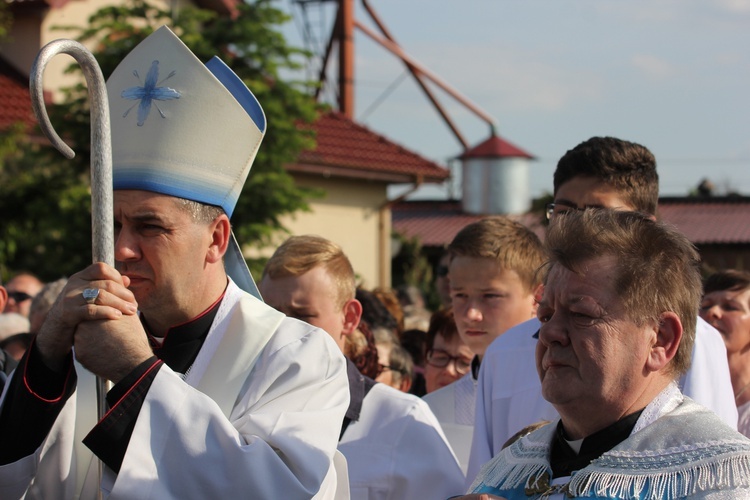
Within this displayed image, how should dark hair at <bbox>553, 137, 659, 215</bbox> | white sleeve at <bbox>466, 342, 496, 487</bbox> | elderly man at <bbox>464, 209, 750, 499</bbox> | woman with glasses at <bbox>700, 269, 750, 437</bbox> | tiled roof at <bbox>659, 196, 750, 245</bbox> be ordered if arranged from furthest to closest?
tiled roof at <bbox>659, 196, 750, 245</bbox>
woman with glasses at <bbox>700, 269, 750, 437</bbox>
white sleeve at <bbox>466, 342, 496, 487</bbox>
dark hair at <bbox>553, 137, 659, 215</bbox>
elderly man at <bbox>464, 209, 750, 499</bbox>

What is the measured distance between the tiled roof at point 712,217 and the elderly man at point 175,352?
2691 centimetres

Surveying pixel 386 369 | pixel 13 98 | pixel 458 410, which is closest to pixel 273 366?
pixel 458 410

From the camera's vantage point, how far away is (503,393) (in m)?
4.12

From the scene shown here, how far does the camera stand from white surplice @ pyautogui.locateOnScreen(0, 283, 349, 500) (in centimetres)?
270

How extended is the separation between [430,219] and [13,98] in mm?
17807

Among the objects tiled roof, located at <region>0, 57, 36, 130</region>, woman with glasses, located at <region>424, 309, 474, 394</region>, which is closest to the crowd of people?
woman with glasses, located at <region>424, 309, 474, 394</region>

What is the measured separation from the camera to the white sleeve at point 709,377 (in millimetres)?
3467

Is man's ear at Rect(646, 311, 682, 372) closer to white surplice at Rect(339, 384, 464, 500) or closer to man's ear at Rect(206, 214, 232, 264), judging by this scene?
man's ear at Rect(206, 214, 232, 264)

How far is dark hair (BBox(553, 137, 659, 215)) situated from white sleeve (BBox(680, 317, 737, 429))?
22.1 inches

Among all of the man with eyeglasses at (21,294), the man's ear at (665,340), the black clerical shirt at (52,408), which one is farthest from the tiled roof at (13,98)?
the man's ear at (665,340)

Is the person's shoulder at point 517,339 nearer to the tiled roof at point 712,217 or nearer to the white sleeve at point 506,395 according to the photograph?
the white sleeve at point 506,395

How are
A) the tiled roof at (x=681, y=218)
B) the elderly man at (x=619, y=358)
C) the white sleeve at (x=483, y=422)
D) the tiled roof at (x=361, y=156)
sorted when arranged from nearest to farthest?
the elderly man at (x=619, y=358) < the white sleeve at (x=483, y=422) < the tiled roof at (x=361, y=156) < the tiled roof at (x=681, y=218)

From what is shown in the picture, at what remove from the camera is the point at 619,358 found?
268 cm

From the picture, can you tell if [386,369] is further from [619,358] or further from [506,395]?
[619,358]
